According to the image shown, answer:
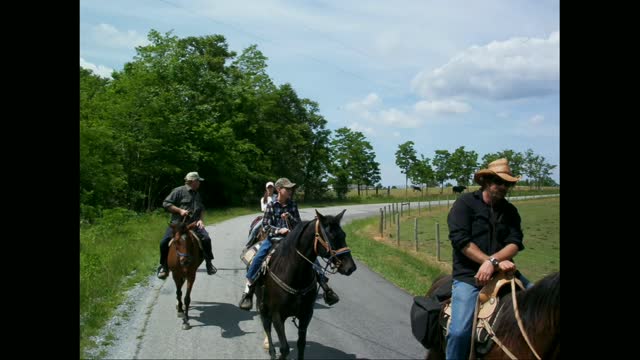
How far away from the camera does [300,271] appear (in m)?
6.60

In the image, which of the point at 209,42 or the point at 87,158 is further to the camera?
the point at 209,42

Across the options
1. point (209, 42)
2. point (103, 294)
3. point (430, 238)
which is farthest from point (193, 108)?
point (103, 294)

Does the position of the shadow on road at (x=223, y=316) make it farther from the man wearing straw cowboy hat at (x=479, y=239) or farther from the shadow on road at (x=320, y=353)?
the man wearing straw cowboy hat at (x=479, y=239)

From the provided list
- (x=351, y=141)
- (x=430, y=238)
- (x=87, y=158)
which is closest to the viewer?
(x=87, y=158)

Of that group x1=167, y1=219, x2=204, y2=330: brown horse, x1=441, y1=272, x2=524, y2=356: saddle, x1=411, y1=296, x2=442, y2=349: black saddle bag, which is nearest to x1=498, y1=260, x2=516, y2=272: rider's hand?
x1=441, y1=272, x2=524, y2=356: saddle

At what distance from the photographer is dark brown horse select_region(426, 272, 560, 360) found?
12.0 ft

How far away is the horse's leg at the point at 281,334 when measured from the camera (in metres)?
6.17

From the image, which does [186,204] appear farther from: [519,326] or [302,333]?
[519,326]

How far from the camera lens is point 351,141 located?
6081cm

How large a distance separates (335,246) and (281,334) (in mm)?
1263

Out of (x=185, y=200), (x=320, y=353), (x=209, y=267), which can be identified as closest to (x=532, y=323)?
(x=320, y=353)
